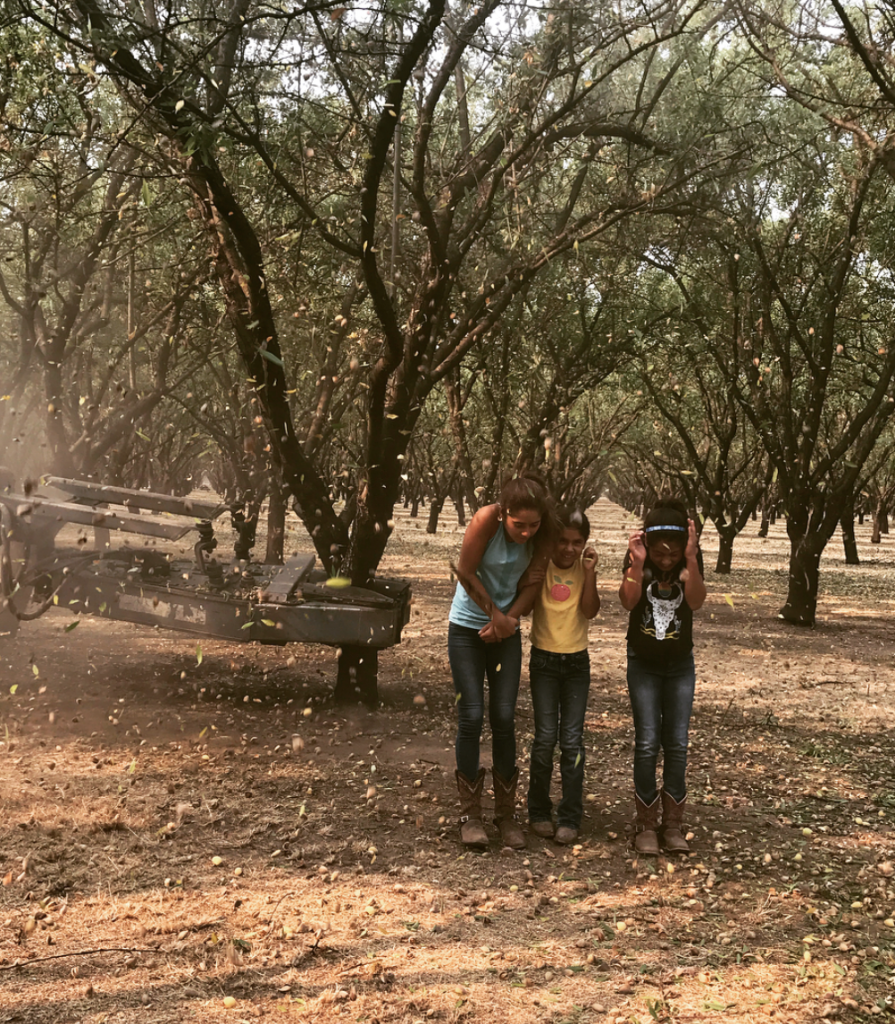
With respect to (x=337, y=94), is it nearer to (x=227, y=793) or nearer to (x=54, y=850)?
(x=227, y=793)

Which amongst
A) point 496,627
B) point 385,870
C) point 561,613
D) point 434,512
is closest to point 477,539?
point 496,627

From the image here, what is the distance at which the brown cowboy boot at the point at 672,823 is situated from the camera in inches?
208

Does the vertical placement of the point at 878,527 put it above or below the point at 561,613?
above

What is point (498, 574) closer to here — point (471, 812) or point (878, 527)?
point (471, 812)

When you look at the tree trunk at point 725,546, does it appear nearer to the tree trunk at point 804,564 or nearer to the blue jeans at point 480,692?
the tree trunk at point 804,564

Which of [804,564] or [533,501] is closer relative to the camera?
[533,501]

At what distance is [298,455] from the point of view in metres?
8.17

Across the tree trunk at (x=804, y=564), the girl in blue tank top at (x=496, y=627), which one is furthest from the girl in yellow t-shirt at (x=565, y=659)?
the tree trunk at (x=804, y=564)

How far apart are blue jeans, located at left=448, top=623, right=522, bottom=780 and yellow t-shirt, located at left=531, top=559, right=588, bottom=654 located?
15cm

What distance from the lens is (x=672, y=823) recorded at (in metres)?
5.35

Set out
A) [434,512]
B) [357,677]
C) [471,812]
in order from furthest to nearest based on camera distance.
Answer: [434,512], [357,677], [471,812]

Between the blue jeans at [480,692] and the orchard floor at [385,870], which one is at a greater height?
the blue jeans at [480,692]

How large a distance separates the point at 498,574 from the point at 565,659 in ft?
1.85

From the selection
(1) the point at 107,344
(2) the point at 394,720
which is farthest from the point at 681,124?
(1) the point at 107,344
